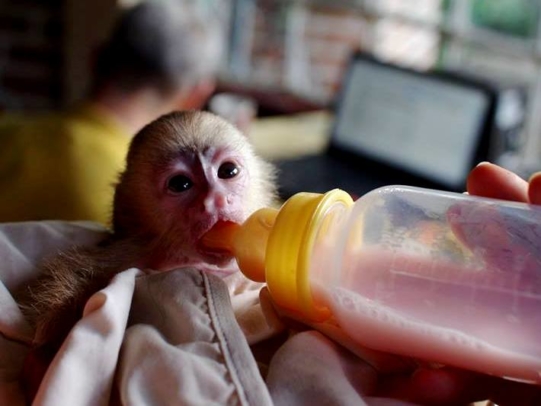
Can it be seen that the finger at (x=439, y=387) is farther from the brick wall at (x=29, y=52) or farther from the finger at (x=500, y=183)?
the brick wall at (x=29, y=52)

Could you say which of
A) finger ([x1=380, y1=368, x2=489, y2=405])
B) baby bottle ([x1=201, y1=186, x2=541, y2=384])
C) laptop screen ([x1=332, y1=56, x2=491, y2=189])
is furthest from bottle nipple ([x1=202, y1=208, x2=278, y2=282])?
laptop screen ([x1=332, y1=56, x2=491, y2=189])

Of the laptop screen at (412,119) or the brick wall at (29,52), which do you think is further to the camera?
the brick wall at (29,52)

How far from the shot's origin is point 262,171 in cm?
100

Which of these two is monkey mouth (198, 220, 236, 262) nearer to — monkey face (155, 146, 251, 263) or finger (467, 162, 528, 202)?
monkey face (155, 146, 251, 263)

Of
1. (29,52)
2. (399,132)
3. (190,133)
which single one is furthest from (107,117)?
(29,52)

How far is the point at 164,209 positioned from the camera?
85 cm

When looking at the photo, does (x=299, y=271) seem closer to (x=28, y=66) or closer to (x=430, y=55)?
(x=430, y=55)

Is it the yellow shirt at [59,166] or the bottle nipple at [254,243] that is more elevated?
the bottle nipple at [254,243]

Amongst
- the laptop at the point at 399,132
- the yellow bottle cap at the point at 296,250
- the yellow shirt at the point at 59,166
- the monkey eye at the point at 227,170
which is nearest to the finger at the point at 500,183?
the yellow bottle cap at the point at 296,250

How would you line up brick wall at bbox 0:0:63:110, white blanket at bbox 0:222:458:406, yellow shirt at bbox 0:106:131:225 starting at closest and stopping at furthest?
white blanket at bbox 0:222:458:406
yellow shirt at bbox 0:106:131:225
brick wall at bbox 0:0:63:110

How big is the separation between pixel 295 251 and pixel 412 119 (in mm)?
1491

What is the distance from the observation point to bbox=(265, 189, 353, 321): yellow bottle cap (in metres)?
0.62

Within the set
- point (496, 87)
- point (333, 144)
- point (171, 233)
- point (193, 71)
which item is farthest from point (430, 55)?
point (171, 233)

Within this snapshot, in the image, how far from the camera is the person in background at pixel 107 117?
146 centimetres
